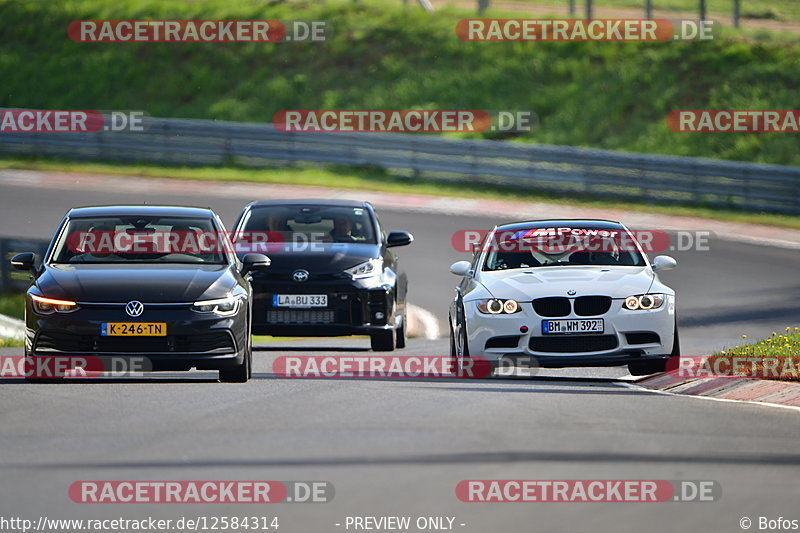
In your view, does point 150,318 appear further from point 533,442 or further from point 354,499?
point 354,499

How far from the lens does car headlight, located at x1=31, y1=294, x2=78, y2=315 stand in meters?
12.5

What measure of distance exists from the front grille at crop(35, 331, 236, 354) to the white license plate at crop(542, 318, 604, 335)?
3.05 metres

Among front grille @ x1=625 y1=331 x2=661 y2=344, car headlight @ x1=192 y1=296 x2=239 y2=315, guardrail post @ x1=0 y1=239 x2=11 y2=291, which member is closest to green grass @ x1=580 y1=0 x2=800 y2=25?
guardrail post @ x1=0 y1=239 x2=11 y2=291

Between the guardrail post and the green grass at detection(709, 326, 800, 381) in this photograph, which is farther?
the guardrail post

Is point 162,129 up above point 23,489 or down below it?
above

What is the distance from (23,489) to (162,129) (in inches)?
1216

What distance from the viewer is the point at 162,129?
38.6 m

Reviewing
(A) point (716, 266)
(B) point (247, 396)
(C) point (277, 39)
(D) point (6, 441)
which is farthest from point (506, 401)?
(C) point (277, 39)

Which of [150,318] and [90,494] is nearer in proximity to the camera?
[90,494]

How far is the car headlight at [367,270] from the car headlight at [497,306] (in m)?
2.81

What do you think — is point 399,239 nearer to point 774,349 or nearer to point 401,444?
point 774,349

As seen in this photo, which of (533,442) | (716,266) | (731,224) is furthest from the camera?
(731,224)

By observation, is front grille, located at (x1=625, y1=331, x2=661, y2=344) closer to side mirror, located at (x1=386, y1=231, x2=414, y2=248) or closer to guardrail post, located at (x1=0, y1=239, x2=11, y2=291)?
side mirror, located at (x1=386, y1=231, x2=414, y2=248)

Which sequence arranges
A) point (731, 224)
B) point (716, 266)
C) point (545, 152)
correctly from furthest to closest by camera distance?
point (545, 152) < point (731, 224) < point (716, 266)
